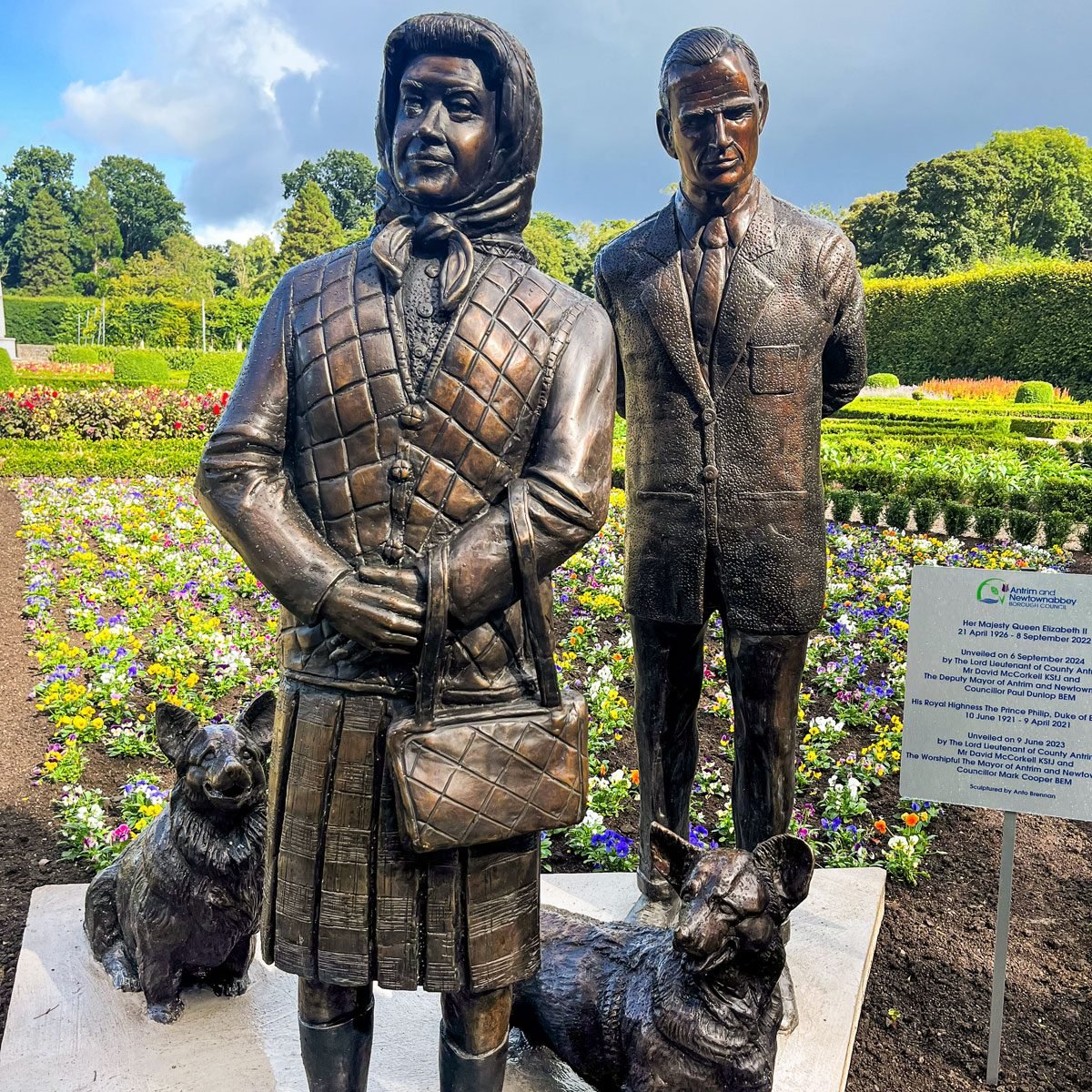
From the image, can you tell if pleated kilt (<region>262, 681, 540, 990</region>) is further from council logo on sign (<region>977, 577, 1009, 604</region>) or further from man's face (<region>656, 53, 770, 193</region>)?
council logo on sign (<region>977, 577, 1009, 604</region>)

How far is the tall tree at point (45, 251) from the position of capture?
62.6 metres

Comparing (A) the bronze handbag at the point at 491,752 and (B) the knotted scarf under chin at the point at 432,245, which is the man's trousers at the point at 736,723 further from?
(B) the knotted scarf under chin at the point at 432,245

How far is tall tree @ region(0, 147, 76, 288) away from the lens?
2761 inches

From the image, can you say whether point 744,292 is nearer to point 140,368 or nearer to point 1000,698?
point 1000,698

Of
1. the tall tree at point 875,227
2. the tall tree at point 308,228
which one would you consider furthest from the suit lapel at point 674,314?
the tall tree at point 308,228

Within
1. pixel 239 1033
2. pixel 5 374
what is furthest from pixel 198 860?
pixel 5 374

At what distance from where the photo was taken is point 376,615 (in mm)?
1836

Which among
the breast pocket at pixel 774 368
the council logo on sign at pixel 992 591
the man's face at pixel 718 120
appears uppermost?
the man's face at pixel 718 120

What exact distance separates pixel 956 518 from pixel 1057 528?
1017mm

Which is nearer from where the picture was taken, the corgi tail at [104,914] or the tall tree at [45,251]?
the corgi tail at [104,914]

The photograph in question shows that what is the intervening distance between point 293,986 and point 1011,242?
48727 millimetres

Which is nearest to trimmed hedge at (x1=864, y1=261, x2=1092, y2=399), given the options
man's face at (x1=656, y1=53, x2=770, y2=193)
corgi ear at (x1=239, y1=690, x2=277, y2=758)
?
man's face at (x1=656, y1=53, x2=770, y2=193)

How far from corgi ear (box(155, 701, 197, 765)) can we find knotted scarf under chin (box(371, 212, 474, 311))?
1.59 meters

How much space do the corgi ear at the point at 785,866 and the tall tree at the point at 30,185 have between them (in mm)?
75898
